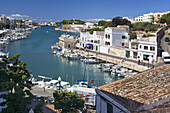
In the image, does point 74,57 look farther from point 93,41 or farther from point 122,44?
point 122,44

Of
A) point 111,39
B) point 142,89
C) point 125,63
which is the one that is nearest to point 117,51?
point 111,39

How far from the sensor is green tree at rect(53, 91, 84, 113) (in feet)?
26.0

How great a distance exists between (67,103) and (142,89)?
4164mm

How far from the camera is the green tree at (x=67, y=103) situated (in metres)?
7.93

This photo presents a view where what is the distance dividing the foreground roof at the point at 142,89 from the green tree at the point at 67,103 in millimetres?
3462

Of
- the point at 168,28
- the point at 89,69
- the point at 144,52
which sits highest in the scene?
the point at 168,28

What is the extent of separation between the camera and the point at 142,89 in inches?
175

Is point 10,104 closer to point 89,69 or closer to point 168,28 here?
point 89,69

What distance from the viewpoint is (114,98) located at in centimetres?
427

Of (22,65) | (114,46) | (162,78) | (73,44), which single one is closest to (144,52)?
(114,46)

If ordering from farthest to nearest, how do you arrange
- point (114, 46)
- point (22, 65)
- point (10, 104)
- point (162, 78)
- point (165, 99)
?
1. point (114, 46)
2. point (22, 65)
3. point (10, 104)
4. point (162, 78)
5. point (165, 99)

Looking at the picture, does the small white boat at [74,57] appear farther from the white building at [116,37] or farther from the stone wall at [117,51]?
the white building at [116,37]

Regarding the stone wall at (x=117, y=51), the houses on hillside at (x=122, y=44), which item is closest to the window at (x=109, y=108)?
the houses on hillside at (x=122, y=44)

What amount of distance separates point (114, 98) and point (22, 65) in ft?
23.6
